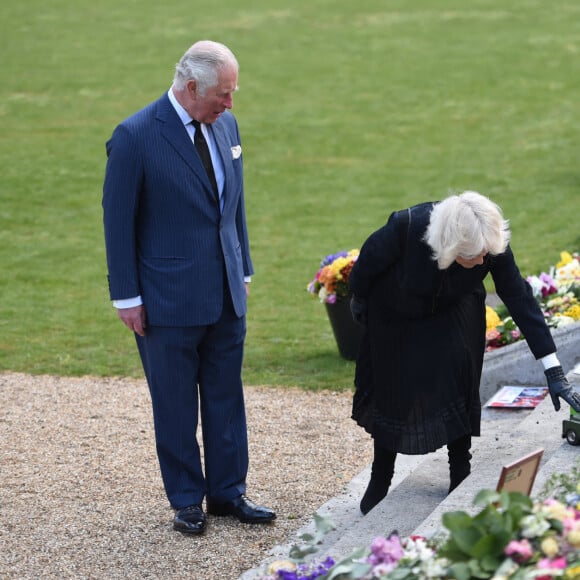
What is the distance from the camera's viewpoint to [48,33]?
26.5 meters

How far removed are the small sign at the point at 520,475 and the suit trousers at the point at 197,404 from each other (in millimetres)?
1742

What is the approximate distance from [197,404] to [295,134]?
46.5ft

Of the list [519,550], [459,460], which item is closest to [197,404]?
[459,460]

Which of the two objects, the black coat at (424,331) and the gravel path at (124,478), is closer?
the black coat at (424,331)

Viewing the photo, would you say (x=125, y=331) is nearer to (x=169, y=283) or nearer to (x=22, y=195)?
(x=169, y=283)

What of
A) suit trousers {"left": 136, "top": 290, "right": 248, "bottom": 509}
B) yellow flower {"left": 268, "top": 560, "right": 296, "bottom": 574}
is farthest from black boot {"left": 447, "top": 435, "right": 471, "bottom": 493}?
yellow flower {"left": 268, "top": 560, "right": 296, "bottom": 574}

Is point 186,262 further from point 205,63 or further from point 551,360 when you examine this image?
point 551,360

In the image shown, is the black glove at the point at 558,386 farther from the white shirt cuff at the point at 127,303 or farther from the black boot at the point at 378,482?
the white shirt cuff at the point at 127,303

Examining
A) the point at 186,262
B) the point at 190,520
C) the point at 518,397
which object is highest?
the point at 186,262

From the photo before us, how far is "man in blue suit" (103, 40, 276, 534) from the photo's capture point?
4.89 m

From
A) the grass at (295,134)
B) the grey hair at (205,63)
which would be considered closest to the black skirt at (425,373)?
the grey hair at (205,63)

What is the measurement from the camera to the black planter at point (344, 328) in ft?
26.7

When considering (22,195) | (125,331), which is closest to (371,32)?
(22,195)

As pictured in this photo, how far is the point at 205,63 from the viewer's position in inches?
185
